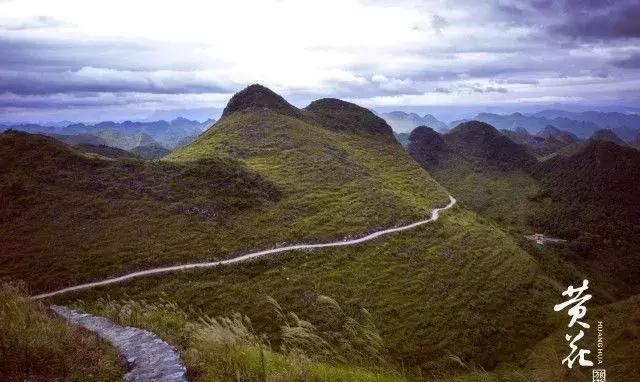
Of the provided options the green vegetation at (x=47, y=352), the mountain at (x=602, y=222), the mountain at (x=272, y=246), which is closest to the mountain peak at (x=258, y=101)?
the mountain at (x=272, y=246)

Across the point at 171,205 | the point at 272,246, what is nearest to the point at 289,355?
the point at 272,246

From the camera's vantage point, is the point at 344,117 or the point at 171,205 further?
the point at 344,117

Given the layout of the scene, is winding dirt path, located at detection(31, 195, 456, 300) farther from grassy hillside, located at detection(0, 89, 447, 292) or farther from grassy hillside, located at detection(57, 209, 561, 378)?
grassy hillside, located at detection(0, 89, 447, 292)

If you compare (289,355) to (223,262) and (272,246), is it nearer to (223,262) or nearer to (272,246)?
(223,262)

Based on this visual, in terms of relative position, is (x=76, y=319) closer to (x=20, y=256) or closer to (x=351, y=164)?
(x=20, y=256)

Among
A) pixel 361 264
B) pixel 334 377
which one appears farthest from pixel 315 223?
pixel 334 377

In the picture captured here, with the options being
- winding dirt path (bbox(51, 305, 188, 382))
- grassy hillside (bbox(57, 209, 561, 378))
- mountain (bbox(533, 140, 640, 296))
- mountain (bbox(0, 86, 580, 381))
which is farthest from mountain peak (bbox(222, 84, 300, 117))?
winding dirt path (bbox(51, 305, 188, 382))
